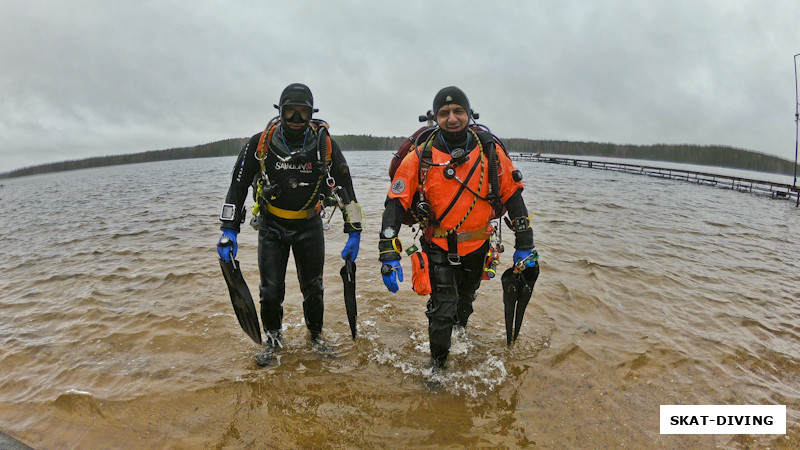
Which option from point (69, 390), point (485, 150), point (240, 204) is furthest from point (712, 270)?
point (69, 390)

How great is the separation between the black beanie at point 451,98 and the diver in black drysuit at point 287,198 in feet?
4.22

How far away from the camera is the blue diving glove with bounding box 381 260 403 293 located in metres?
3.59

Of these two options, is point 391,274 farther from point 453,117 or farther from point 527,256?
point 453,117

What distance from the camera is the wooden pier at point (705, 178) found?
25514 millimetres

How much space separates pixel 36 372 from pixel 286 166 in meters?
3.84

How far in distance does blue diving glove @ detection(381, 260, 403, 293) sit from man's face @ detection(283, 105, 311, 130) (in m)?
1.79

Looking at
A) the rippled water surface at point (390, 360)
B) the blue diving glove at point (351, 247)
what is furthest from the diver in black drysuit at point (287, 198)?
the rippled water surface at point (390, 360)

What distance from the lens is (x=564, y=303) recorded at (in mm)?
6188

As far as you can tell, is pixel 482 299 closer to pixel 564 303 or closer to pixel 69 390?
pixel 564 303

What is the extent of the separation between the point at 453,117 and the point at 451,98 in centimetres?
20

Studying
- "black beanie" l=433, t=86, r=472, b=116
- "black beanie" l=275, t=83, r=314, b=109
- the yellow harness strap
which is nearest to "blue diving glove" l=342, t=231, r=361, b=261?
the yellow harness strap

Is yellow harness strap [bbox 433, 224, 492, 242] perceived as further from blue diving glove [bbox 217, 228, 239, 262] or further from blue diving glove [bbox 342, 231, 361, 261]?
blue diving glove [bbox 217, 228, 239, 262]

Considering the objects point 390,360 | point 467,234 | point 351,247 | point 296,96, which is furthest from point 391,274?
point 296,96

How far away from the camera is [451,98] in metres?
3.76
